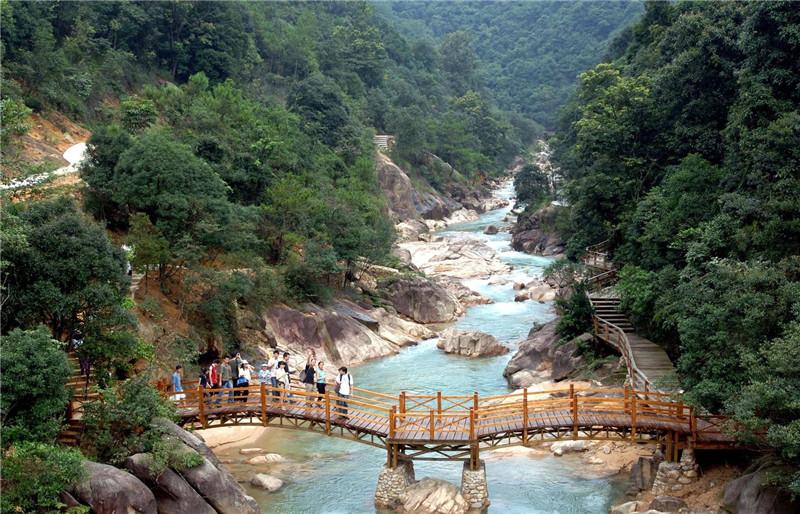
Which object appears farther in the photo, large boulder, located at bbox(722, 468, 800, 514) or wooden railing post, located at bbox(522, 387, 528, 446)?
wooden railing post, located at bbox(522, 387, 528, 446)

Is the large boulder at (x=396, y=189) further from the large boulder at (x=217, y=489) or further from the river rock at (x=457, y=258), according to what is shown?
the large boulder at (x=217, y=489)

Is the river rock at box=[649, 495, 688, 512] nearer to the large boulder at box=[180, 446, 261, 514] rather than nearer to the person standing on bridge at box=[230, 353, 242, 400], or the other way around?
the large boulder at box=[180, 446, 261, 514]

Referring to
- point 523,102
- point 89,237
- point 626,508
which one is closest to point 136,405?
point 89,237

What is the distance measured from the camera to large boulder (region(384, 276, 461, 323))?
4516cm

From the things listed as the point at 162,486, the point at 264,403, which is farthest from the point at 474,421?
the point at 162,486

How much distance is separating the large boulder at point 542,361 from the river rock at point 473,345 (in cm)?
194

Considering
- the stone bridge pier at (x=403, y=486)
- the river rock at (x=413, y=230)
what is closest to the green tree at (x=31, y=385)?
the stone bridge pier at (x=403, y=486)

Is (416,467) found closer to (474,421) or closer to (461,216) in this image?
(474,421)

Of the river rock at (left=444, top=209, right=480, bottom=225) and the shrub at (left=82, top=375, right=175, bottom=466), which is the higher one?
the river rock at (left=444, top=209, right=480, bottom=225)

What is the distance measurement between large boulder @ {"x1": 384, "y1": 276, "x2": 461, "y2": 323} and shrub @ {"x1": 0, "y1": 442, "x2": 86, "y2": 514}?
2944cm

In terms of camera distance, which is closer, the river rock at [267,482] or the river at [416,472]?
the river at [416,472]

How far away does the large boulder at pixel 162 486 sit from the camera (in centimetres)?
1878

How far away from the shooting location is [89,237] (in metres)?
20.6

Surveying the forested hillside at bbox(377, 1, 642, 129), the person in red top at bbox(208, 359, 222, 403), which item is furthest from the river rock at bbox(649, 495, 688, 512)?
the forested hillside at bbox(377, 1, 642, 129)
